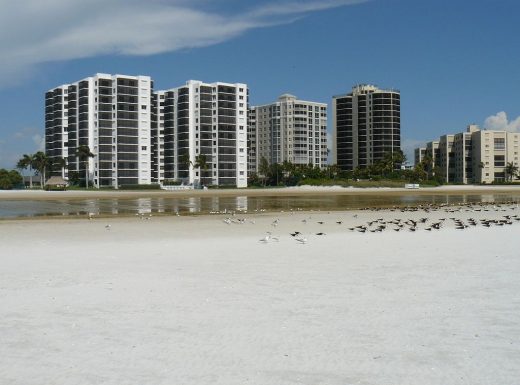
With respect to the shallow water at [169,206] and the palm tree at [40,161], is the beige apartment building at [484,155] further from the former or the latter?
the shallow water at [169,206]

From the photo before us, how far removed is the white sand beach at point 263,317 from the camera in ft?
18.3

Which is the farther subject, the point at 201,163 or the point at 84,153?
the point at 201,163

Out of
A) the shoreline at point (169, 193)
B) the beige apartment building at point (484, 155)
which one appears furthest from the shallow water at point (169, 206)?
the beige apartment building at point (484, 155)

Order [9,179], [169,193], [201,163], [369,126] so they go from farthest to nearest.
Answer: [369,126]
[201,163]
[9,179]
[169,193]

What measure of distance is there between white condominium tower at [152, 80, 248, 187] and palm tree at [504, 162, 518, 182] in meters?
86.7

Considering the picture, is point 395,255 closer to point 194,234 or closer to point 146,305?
point 146,305

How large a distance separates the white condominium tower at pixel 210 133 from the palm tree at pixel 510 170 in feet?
284

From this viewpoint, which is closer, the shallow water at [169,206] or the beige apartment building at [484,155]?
the shallow water at [169,206]

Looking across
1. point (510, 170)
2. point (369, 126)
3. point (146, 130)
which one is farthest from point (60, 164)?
point (510, 170)

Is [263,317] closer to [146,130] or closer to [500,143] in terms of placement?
[146,130]

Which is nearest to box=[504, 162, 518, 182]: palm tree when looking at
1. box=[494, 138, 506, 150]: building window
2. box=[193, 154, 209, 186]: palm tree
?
box=[494, 138, 506, 150]: building window

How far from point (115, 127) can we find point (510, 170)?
12147cm

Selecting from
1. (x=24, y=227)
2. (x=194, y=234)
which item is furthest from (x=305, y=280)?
(x=24, y=227)

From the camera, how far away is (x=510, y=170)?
167 m
